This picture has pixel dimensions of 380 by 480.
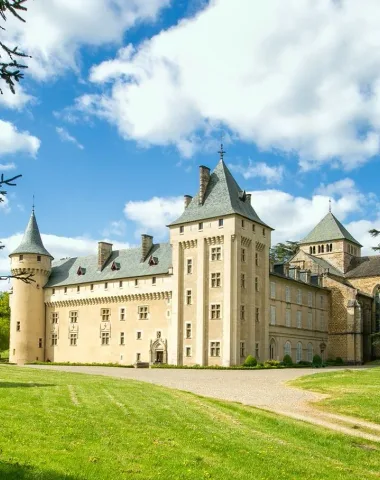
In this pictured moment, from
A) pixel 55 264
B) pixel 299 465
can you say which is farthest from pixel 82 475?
pixel 55 264

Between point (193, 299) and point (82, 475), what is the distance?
44.6 metres

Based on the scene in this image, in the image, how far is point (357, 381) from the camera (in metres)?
31.0

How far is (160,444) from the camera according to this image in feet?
43.0

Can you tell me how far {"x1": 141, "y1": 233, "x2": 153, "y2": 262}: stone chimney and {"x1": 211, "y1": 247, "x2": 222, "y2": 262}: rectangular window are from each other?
33.1 ft

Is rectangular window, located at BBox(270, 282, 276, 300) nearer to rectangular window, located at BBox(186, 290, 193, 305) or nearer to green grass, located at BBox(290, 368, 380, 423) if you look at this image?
rectangular window, located at BBox(186, 290, 193, 305)

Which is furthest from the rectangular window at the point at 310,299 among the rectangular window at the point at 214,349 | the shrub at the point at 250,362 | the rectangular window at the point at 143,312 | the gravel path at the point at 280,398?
→ the gravel path at the point at 280,398

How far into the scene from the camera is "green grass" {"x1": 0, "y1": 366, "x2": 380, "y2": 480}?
427 inches

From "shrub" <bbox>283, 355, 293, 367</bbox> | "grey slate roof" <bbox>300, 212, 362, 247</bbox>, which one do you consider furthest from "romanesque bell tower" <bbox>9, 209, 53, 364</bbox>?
"grey slate roof" <bbox>300, 212, 362, 247</bbox>

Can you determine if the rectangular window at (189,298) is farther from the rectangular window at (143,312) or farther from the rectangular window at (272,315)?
the rectangular window at (272,315)

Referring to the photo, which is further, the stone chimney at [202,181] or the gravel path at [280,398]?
the stone chimney at [202,181]

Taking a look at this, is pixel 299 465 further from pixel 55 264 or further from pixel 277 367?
pixel 55 264

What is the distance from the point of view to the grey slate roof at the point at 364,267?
73.8 m

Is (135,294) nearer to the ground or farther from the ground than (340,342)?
farther from the ground

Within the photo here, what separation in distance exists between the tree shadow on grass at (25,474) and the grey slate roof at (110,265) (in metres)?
48.0
